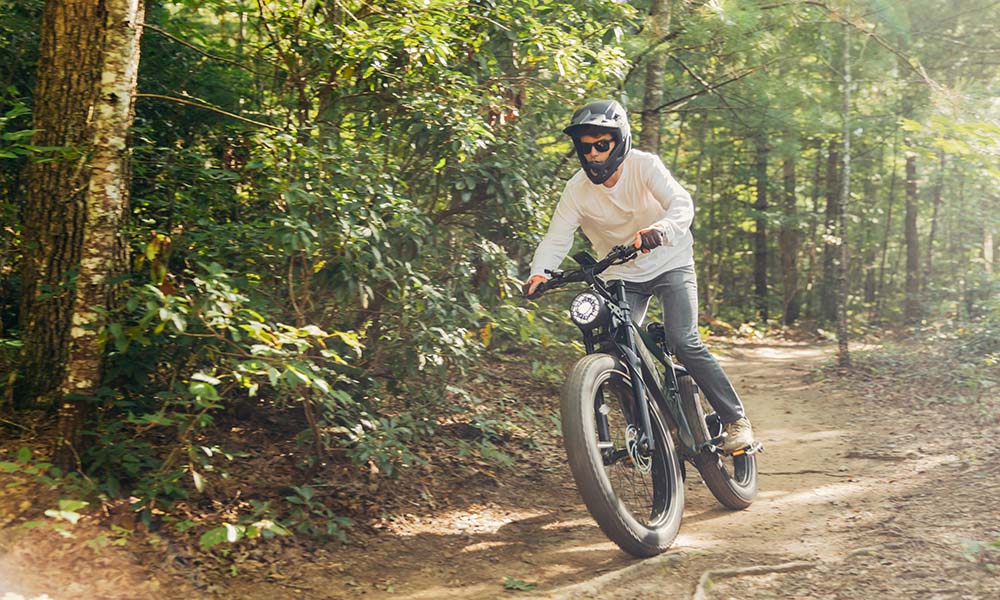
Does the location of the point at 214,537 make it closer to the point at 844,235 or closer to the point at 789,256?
the point at 844,235

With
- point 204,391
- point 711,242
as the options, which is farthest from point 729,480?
point 711,242

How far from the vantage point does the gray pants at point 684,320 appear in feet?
15.5

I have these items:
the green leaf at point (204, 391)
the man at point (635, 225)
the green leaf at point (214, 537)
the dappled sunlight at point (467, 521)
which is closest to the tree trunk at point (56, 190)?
the green leaf at point (204, 391)

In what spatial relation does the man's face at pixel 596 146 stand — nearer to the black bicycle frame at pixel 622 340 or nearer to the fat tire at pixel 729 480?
the black bicycle frame at pixel 622 340

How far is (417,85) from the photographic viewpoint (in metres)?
5.23

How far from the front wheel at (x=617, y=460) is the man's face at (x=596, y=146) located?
1.13 m

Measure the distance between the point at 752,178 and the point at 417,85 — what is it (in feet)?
46.1

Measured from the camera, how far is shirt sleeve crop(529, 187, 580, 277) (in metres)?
4.68

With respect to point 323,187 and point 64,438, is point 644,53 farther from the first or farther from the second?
point 64,438

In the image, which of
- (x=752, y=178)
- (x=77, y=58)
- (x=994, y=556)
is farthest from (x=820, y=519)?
(x=752, y=178)

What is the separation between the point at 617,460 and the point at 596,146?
5.62ft

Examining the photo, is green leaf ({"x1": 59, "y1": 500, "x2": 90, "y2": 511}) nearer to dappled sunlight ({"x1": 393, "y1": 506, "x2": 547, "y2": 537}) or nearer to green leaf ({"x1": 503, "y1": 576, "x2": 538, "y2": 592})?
dappled sunlight ({"x1": 393, "y1": 506, "x2": 547, "y2": 537})

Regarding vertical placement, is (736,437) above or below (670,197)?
below

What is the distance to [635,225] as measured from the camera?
467 cm
